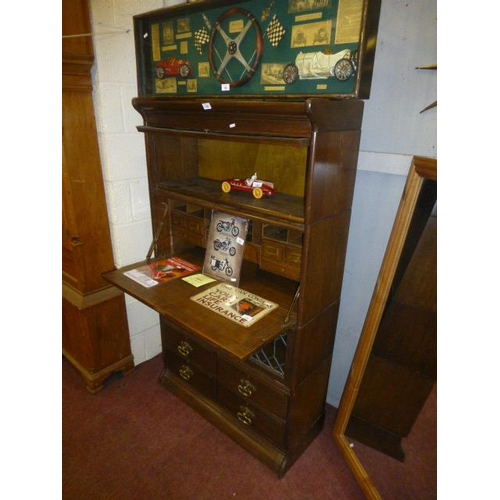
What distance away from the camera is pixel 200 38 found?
1.41m

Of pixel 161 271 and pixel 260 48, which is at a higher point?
pixel 260 48

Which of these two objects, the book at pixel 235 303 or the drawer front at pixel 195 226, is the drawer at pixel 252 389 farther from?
the drawer front at pixel 195 226

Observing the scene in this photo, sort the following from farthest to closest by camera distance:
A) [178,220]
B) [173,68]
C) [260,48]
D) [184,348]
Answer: [184,348] → [178,220] → [173,68] → [260,48]

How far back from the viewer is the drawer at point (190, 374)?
1.87 meters

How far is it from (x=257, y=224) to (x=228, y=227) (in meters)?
0.19

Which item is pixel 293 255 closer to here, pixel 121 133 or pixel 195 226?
pixel 195 226

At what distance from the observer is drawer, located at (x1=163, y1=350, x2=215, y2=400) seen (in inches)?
73.6

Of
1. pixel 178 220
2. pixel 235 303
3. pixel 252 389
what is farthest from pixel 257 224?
pixel 252 389

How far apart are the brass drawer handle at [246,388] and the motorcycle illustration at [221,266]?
0.54 meters

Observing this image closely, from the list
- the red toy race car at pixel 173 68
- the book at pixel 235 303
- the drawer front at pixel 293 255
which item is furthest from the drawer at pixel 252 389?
the red toy race car at pixel 173 68

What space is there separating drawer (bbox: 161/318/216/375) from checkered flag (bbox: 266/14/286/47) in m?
1.42

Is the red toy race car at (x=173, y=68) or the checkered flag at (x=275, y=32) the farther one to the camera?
the red toy race car at (x=173, y=68)
